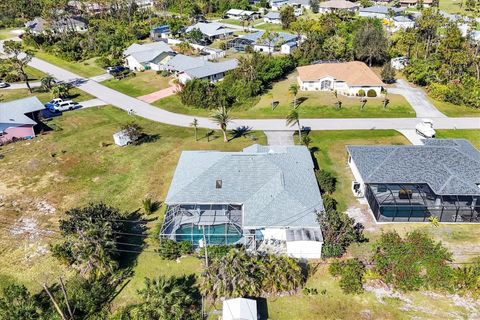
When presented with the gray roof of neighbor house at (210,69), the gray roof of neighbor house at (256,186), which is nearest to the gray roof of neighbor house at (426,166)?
the gray roof of neighbor house at (256,186)

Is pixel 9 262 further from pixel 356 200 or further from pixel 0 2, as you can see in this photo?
pixel 0 2

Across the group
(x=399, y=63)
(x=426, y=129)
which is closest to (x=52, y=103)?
(x=426, y=129)

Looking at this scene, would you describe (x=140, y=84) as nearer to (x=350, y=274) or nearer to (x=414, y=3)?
(x=350, y=274)

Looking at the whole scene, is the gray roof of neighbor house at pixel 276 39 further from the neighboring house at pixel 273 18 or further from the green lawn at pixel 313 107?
the neighboring house at pixel 273 18

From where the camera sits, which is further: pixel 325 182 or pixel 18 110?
pixel 18 110

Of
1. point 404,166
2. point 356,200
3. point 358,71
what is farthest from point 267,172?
point 358,71

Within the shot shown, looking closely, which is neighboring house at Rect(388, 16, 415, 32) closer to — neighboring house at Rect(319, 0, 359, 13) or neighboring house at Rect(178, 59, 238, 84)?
neighboring house at Rect(319, 0, 359, 13)
